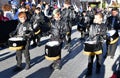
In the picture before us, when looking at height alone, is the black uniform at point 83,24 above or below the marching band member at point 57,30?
below

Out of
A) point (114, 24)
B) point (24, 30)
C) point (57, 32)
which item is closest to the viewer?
point (24, 30)

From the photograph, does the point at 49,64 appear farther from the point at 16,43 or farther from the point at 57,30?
the point at 16,43

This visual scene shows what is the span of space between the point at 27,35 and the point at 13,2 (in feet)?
29.7

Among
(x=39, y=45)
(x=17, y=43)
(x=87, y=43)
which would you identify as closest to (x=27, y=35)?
(x=17, y=43)

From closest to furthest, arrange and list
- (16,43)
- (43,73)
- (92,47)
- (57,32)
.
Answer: (92,47)
(16,43)
(43,73)
(57,32)

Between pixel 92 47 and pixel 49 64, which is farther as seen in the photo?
pixel 49 64

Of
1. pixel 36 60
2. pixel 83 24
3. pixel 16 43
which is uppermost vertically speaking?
pixel 16 43

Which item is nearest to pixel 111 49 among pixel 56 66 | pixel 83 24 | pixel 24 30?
pixel 56 66

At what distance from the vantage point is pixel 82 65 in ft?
31.6

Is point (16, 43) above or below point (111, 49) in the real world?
above

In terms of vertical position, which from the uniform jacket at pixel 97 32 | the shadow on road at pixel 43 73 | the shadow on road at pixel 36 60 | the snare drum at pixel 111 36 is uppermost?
the uniform jacket at pixel 97 32

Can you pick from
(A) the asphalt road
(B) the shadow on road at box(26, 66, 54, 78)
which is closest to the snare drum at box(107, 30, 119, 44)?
(A) the asphalt road

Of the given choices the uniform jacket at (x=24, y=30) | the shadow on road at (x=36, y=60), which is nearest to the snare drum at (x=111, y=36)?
the uniform jacket at (x=24, y=30)

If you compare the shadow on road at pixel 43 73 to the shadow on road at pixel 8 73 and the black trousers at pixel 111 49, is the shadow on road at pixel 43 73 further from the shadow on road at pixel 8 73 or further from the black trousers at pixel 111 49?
the black trousers at pixel 111 49
